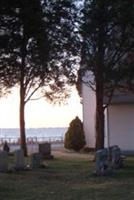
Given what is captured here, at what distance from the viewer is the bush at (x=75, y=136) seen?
44.1 m

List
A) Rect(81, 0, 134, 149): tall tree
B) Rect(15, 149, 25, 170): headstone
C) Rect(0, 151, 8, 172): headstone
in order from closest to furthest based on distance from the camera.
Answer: Rect(0, 151, 8, 172): headstone
Rect(15, 149, 25, 170): headstone
Rect(81, 0, 134, 149): tall tree

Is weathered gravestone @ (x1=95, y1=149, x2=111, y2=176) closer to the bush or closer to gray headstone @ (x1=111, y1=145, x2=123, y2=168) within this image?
gray headstone @ (x1=111, y1=145, x2=123, y2=168)

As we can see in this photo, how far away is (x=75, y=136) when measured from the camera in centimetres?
4456

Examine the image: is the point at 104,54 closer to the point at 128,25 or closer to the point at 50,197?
the point at 128,25

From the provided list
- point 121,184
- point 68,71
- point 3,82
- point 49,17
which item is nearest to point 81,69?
point 68,71

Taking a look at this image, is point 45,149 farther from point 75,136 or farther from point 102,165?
point 102,165

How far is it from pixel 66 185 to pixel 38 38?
1068cm

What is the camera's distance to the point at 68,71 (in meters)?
31.4

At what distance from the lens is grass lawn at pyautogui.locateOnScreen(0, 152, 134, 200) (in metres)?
17.9

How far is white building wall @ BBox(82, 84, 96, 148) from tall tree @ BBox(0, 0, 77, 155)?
419 inches

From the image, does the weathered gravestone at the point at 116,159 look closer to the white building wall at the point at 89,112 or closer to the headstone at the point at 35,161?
the headstone at the point at 35,161

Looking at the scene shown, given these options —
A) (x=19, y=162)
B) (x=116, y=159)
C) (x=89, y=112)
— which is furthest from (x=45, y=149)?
(x=89, y=112)

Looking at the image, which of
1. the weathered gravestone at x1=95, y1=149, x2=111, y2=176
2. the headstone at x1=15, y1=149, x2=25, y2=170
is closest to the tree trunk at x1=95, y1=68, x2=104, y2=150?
the headstone at x1=15, y1=149, x2=25, y2=170

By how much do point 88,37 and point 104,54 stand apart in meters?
1.16
